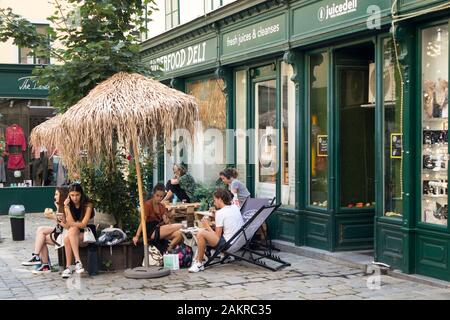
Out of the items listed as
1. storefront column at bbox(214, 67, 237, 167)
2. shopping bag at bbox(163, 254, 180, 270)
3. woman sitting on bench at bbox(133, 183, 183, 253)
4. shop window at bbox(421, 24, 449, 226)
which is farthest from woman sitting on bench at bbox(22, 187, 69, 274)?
shop window at bbox(421, 24, 449, 226)

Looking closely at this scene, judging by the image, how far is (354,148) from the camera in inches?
415

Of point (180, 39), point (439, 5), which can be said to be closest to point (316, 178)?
point (439, 5)

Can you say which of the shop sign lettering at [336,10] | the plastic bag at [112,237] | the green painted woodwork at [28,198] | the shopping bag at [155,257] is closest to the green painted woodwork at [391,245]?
the shop sign lettering at [336,10]

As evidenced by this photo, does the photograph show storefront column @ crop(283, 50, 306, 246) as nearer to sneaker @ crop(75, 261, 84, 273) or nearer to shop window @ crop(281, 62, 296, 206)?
shop window @ crop(281, 62, 296, 206)

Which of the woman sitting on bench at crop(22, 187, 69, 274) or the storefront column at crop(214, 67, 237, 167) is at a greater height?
the storefront column at crop(214, 67, 237, 167)

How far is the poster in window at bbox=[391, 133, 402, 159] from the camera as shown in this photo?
8.82 meters

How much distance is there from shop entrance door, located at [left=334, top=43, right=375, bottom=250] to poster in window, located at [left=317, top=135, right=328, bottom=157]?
10.1 inches

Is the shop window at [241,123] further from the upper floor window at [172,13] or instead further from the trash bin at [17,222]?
the trash bin at [17,222]

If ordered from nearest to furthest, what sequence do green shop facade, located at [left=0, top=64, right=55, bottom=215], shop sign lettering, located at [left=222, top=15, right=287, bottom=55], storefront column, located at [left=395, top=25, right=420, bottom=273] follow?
storefront column, located at [left=395, top=25, right=420, bottom=273] < shop sign lettering, located at [left=222, top=15, right=287, bottom=55] < green shop facade, located at [left=0, top=64, right=55, bottom=215]

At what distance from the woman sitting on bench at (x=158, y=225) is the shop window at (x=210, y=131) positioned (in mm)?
4507

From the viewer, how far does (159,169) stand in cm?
1800

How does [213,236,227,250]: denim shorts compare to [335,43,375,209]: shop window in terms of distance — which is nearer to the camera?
[213,236,227,250]: denim shorts

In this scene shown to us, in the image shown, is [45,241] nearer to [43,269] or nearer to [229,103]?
[43,269]

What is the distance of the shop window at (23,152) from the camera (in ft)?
64.7
